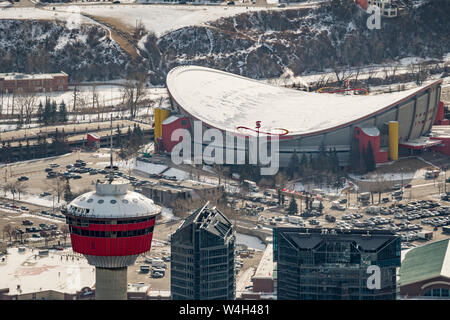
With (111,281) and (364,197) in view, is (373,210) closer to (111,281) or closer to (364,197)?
(364,197)

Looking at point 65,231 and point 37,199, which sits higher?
point 65,231

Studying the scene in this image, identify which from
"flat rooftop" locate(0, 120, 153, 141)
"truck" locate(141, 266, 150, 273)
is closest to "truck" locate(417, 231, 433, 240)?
"truck" locate(141, 266, 150, 273)

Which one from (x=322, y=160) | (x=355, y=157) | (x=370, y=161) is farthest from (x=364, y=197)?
(x=355, y=157)

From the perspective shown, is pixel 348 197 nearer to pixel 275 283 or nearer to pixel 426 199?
pixel 426 199
